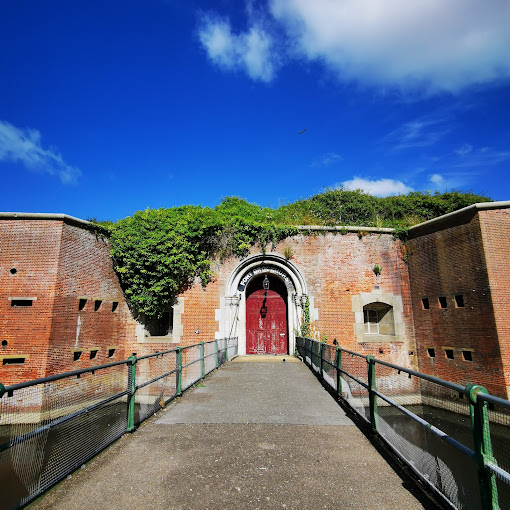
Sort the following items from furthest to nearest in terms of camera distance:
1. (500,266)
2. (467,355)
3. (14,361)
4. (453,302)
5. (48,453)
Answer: (453,302) < (467,355) < (500,266) < (14,361) < (48,453)

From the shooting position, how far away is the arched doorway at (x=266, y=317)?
570 inches

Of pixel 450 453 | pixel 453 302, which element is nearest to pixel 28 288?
pixel 450 453

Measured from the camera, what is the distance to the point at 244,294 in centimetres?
1413

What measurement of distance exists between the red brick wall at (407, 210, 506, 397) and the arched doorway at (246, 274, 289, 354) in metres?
5.26

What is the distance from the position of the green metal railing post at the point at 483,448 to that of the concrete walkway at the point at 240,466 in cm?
72

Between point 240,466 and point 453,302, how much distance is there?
34.7ft

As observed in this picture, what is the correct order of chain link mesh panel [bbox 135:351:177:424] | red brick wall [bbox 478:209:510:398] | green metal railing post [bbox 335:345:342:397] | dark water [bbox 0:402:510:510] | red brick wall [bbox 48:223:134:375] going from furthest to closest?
red brick wall [bbox 48:223:134:375], red brick wall [bbox 478:209:510:398], green metal railing post [bbox 335:345:342:397], chain link mesh panel [bbox 135:351:177:424], dark water [bbox 0:402:510:510]

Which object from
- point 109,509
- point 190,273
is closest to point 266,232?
point 190,273

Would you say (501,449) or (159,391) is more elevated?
(501,449)

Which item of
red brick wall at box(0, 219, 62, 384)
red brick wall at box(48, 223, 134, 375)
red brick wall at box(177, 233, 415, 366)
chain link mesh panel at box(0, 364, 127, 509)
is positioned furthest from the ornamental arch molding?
chain link mesh panel at box(0, 364, 127, 509)

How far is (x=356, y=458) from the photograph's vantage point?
4.07 metres

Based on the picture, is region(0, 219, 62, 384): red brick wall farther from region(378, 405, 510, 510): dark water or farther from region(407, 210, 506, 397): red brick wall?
region(407, 210, 506, 397): red brick wall

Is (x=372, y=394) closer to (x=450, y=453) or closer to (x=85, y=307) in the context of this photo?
(x=450, y=453)

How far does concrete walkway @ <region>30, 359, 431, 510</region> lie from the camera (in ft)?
10.4
